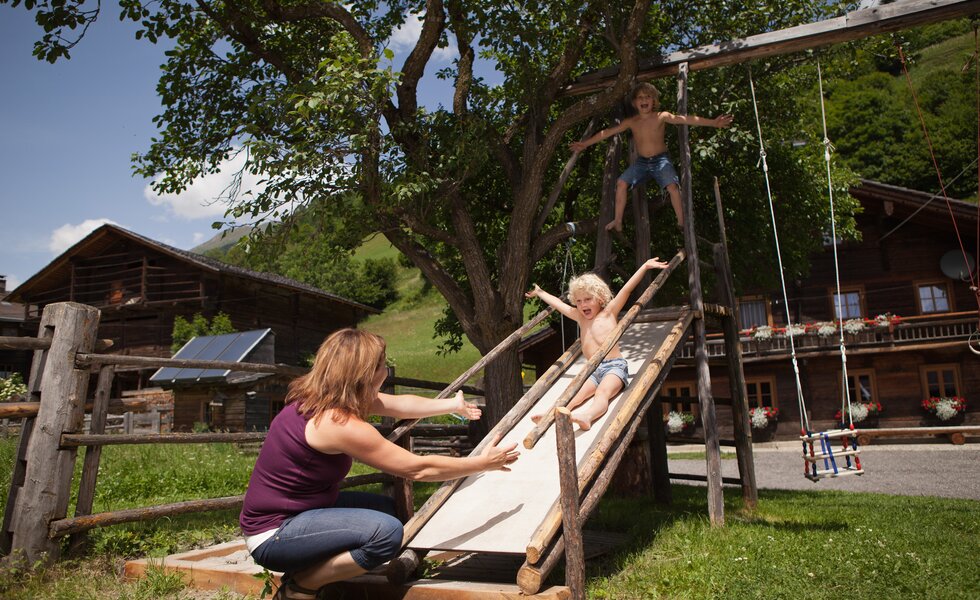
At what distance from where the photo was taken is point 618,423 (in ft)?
15.7

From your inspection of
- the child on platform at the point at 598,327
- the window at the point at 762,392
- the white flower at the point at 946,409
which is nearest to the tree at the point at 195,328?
the window at the point at 762,392

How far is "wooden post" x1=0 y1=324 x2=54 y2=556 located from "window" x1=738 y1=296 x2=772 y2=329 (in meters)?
24.8

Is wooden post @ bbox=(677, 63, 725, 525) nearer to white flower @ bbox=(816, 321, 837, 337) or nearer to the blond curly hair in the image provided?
the blond curly hair

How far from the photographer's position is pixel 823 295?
83.1 feet

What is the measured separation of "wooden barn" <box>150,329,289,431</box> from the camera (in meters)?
19.2

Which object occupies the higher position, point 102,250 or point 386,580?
point 102,250

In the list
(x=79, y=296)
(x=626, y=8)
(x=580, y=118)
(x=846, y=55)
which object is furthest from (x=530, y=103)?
(x=79, y=296)

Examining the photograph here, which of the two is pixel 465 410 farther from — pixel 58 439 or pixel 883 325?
pixel 883 325

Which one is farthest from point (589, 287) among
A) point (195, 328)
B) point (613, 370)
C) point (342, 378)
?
point (195, 328)

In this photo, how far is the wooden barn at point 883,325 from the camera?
22797 millimetres

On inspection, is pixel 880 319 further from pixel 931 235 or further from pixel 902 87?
pixel 902 87

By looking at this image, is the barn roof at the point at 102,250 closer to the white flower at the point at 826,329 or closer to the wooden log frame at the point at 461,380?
the white flower at the point at 826,329

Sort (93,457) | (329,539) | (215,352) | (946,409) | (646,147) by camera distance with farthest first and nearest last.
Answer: (946,409) → (215,352) → (646,147) → (93,457) → (329,539)

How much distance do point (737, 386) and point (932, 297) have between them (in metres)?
19.9
